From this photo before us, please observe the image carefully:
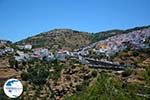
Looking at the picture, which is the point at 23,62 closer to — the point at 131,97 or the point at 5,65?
the point at 5,65

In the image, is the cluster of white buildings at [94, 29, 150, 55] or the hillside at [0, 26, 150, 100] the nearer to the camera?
the hillside at [0, 26, 150, 100]

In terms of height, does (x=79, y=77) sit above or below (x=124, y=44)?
below

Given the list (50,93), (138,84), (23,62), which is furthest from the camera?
(23,62)

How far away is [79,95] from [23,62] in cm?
3886

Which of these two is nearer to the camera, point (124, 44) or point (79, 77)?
point (79, 77)

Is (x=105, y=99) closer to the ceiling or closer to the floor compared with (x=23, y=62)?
closer to the floor

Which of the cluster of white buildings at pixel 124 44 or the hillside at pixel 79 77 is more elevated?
the cluster of white buildings at pixel 124 44

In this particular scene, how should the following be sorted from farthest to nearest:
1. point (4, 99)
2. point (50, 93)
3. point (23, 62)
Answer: point (23, 62)
point (50, 93)
point (4, 99)

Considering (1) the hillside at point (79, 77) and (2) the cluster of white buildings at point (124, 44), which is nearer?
(1) the hillside at point (79, 77)

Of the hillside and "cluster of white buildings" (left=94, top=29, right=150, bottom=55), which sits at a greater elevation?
"cluster of white buildings" (left=94, top=29, right=150, bottom=55)

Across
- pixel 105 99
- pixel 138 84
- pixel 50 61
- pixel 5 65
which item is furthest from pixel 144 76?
pixel 5 65

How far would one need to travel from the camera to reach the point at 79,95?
241ft

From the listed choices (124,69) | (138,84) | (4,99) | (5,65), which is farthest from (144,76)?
(5,65)

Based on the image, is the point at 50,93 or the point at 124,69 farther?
the point at 124,69
